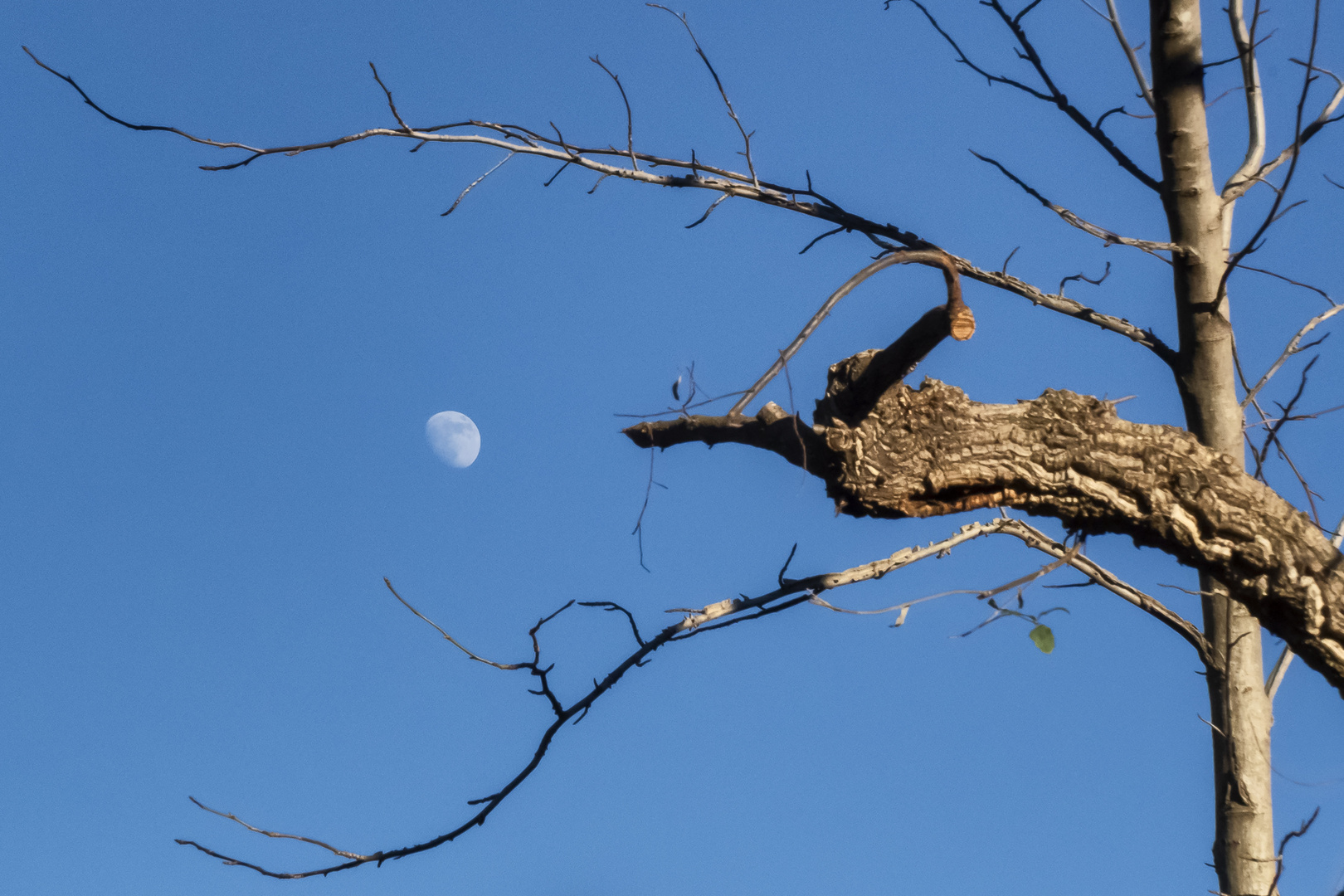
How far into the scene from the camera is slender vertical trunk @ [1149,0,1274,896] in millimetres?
2941

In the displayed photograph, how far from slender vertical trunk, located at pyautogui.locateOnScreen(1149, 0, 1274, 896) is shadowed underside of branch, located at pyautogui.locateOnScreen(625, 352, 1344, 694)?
585 mm

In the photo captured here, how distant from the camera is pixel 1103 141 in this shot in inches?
127

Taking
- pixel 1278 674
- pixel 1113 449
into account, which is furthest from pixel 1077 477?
pixel 1278 674

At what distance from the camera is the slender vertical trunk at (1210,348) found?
2.94m

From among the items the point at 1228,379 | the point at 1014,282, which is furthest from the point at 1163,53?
the point at 1228,379

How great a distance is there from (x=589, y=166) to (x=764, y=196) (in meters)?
0.58

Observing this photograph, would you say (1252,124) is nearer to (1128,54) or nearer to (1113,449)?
(1128,54)

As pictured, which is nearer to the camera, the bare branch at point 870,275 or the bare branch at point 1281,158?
the bare branch at point 870,275

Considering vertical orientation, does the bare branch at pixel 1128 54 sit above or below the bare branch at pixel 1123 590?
above

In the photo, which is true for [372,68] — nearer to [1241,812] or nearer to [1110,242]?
[1110,242]

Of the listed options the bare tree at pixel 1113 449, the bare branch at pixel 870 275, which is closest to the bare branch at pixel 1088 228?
the bare tree at pixel 1113 449

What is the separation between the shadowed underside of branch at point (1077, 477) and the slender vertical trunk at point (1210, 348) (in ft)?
1.92

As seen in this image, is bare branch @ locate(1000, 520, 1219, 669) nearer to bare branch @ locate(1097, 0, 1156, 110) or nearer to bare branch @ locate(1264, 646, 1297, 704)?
bare branch @ locate(1264, 646, 1297, 704)

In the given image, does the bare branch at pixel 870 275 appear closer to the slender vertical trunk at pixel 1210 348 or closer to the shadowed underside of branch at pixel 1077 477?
the shadowed underside of branch at pixel 1077 477
